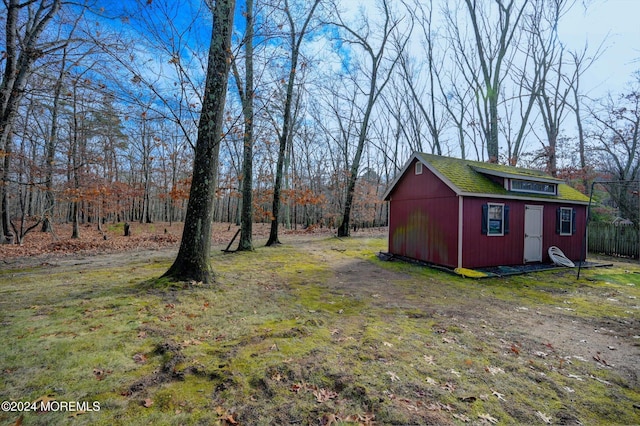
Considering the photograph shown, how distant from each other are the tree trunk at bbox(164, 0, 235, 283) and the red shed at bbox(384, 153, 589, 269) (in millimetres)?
7334

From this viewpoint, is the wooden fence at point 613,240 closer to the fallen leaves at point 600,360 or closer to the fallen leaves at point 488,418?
the fallen leaves at point 600,360

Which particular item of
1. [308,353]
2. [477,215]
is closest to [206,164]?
[308,353]

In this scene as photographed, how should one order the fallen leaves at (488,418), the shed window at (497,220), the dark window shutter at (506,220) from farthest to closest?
1. the dark window shutter at (506,220)
2. the shed window at (497,220)
3. the fallen leaves at (488,418)

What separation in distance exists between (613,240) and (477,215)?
1008cm

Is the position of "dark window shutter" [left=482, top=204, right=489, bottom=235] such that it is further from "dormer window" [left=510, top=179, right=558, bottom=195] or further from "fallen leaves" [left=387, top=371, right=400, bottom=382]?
"fallen leaves" [left=387, top=371, right=400, bottom=382]

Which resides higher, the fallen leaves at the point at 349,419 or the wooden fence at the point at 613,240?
the wooden fence at the point at 613,240

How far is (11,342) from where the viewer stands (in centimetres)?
318

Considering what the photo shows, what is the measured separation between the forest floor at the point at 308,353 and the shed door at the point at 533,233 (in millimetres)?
3918

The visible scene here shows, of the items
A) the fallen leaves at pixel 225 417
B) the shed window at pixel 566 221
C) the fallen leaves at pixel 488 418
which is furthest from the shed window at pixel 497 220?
the fallen leaves at pixel 225 417

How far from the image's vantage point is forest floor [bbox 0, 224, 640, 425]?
2410 mm

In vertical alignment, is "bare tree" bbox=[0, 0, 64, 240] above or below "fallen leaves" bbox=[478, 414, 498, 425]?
above

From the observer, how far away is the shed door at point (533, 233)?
33.9ft

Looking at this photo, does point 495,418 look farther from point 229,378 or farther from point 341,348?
point 229,378

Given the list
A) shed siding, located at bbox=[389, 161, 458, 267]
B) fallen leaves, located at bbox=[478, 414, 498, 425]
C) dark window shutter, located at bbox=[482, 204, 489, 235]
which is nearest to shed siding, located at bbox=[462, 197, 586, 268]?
dark window shutter, located at bbox=[482, 204, 489, 235]
